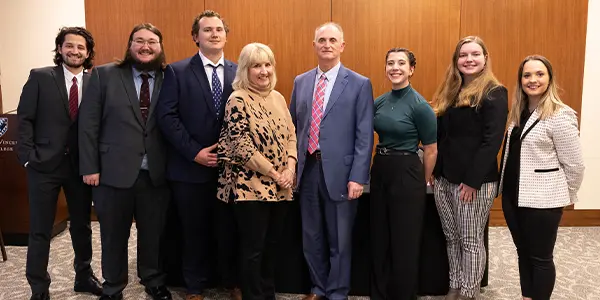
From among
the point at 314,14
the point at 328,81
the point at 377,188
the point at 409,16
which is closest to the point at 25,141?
the point at 328,81

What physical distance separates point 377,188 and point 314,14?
243 centimetres

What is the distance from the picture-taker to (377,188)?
2.97m

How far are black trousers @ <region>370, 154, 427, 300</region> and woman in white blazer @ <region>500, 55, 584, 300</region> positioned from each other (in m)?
0.53

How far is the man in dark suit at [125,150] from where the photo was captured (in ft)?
9.64

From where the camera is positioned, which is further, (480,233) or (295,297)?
(295,297)

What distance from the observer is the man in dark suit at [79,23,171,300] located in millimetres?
2939

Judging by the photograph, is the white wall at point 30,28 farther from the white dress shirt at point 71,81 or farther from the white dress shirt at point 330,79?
the white dress shirt at point 330,79

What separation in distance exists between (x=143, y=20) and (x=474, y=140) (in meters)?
3.51

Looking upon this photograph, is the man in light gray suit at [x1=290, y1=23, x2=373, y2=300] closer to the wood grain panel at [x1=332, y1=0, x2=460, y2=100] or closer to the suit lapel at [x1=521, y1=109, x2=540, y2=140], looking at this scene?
the suit lapel at [x1=521, y1=109, x2=540, y2=140]

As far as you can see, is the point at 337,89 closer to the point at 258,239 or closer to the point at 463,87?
the point at 463,87

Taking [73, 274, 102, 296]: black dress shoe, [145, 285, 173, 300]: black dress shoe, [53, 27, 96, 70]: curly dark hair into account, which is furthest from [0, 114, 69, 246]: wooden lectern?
[145, 285, 173, 300]: black dress shoe

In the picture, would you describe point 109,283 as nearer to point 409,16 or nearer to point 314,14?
point 314,14

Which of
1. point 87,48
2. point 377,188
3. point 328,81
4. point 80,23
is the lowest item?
point 377,188

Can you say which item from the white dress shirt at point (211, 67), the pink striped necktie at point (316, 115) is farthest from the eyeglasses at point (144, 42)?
the pink striped necktie at point (316, 115)
